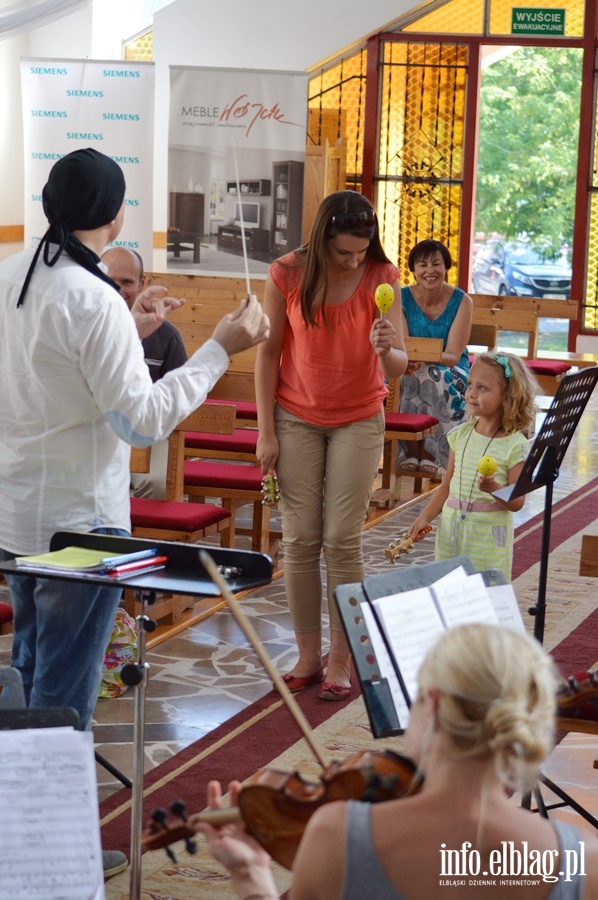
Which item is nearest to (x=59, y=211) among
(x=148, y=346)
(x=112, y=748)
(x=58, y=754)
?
(x=58, y=754)

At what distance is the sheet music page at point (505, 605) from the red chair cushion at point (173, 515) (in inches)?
93.4

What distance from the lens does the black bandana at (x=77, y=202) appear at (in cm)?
254

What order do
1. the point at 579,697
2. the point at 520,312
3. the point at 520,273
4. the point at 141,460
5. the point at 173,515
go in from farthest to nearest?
the point at 520,273 < the point at 520,312 < the point at 141,460 < the point at 173,515 < the point at 579,697

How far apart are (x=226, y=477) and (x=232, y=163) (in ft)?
16.3

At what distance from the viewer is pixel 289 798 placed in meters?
1.64

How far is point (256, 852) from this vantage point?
1.59m

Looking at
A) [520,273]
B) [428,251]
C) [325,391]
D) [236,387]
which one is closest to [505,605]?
[325,391]

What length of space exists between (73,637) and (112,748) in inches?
48.3

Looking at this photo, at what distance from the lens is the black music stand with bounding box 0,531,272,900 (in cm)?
220

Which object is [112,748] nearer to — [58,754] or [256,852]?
[58,754]

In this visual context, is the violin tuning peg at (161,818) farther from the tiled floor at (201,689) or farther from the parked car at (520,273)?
the parked car at (520,273)

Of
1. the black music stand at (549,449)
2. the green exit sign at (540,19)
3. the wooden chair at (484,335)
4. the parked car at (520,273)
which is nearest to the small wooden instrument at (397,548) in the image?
the black music stand at (549,449)

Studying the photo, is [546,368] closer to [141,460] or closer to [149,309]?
[141,460]

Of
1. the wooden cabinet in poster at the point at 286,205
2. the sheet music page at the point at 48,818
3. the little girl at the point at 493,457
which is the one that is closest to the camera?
the sheet music page at the point at 48,818
